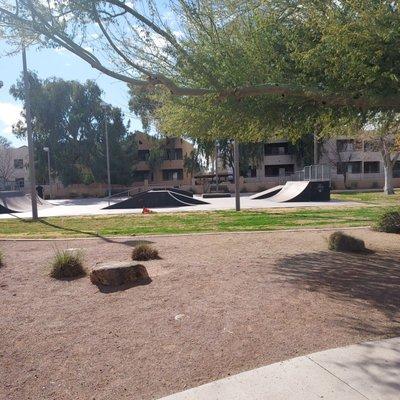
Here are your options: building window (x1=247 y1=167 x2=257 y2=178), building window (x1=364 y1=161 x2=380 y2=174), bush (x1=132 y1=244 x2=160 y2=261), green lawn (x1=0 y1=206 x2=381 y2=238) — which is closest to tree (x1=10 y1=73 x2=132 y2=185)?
building window (x1=247 y1=167 x2=257 y2=178)

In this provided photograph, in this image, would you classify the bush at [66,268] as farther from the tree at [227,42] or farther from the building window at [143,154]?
the building window at [143,154]

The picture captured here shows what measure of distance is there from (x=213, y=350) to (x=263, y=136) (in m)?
7.12

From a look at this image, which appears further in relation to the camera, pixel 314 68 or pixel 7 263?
pixel 7 263

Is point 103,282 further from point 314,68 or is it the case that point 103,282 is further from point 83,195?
point 83,195

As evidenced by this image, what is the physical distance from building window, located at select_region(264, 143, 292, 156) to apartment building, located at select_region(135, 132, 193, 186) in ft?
36.8

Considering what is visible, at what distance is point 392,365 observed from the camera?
3949 millimetres

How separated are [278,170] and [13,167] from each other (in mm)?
45006

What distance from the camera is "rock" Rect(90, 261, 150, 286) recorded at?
683 centimetres

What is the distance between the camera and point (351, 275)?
285 inches

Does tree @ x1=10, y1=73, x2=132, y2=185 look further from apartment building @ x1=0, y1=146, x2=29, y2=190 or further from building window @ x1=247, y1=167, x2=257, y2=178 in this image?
apartment building @ x1=0, y1=146, x2=29, y2=190

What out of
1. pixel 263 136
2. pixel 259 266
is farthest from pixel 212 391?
pixel 263 136

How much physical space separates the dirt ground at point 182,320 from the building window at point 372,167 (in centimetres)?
6038

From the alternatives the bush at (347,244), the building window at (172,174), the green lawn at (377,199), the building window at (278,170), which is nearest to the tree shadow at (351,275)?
the bush at (347,244)

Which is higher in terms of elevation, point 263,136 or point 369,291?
point 263,136
